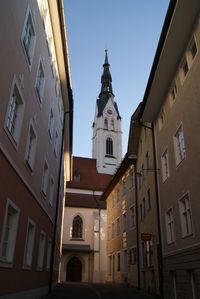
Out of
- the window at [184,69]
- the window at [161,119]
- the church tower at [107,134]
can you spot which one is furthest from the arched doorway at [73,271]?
the window at [184,69]

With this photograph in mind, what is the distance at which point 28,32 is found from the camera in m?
12.0

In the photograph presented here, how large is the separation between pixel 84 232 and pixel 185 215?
3206cm

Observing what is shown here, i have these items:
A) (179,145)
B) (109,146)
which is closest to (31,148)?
(179,145)

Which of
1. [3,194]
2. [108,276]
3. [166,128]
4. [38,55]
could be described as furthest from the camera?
[108,276]

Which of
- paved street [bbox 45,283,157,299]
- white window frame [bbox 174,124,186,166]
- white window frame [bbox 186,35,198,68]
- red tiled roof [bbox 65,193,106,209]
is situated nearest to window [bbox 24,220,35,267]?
paved street [bbox 45,283,157,299]

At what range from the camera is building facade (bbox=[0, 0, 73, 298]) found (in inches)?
366

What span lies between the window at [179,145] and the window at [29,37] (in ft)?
24.7

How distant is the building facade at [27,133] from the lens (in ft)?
30.5

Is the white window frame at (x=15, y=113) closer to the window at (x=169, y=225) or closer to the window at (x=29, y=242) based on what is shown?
the window at (x=29, y=242)

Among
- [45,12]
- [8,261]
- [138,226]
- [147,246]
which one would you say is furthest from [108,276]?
[45,12]

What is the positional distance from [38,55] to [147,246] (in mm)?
14389

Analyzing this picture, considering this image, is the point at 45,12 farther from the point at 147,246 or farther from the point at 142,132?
the point at 147,246

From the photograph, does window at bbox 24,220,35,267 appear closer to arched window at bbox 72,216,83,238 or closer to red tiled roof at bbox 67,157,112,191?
arched window at bbox 72,216,83,238

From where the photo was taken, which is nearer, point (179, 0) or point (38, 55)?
point (179, 0)
